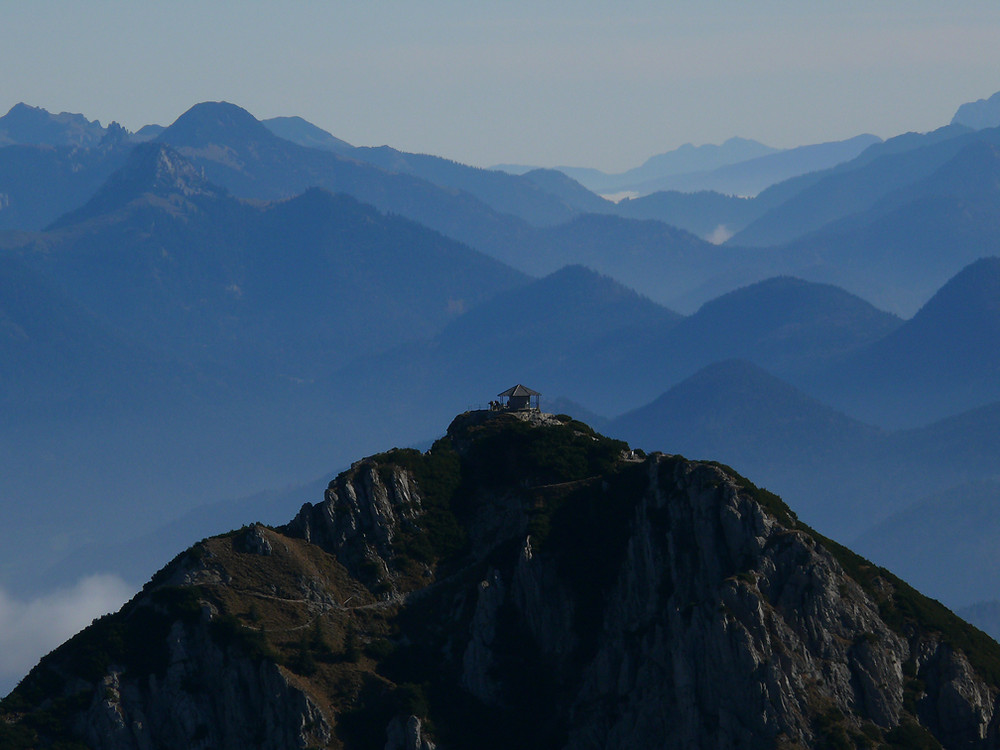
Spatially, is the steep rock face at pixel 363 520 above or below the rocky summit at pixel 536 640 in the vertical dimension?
above

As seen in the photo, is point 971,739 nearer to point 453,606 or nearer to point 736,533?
point 736,533

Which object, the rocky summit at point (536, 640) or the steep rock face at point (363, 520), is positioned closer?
the rocky summit at point (536, 640)

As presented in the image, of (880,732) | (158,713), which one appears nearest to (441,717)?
(158,713)

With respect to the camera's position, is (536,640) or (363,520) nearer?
(536,640)

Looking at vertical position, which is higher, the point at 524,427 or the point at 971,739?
the point at 524,427

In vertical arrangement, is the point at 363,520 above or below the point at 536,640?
above

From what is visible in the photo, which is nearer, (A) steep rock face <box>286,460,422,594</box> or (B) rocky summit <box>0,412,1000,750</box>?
(B) rocky summit <box>0,412,1000,750</box>

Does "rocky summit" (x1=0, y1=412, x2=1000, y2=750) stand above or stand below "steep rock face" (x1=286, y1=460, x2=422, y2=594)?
below

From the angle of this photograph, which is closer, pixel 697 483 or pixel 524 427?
pixel 697 483
